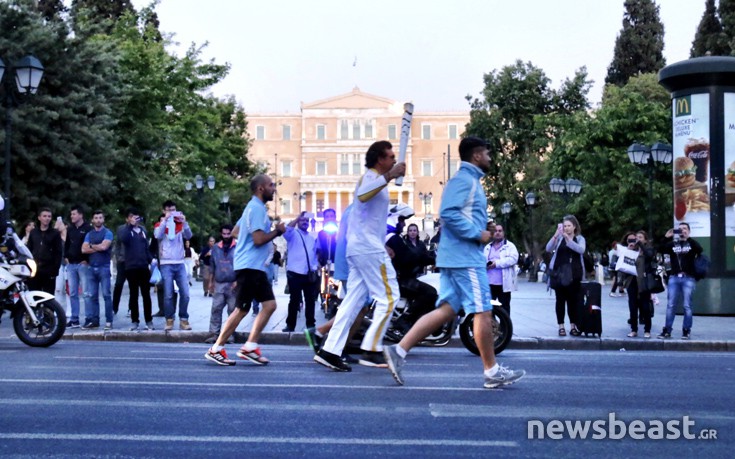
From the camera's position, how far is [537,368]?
37.1ft

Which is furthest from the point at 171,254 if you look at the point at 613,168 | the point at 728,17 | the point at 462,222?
the point at 728,17

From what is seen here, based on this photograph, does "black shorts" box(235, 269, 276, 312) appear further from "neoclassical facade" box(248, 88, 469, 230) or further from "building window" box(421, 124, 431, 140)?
"building window" box(421, 124, 431, 140)

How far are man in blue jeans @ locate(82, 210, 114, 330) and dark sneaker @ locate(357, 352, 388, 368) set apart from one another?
6.70 meters

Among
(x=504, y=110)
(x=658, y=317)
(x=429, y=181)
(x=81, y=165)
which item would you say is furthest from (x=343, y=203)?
(x=658, y=317)

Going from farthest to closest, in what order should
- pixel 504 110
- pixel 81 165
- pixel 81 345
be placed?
pixel 504 110 < pixel 81 165 < pixel 81 345

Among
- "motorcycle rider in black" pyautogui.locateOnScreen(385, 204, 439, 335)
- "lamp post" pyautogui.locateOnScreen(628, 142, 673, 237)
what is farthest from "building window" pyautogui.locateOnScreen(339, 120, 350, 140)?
Result: "motorcycle rider in black" pyautogui.locateOnScreen(385, 204, 439, 335)

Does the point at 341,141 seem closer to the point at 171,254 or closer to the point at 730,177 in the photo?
the point at 730,177

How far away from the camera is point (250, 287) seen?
11.1m

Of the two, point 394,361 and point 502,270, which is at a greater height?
point 502,270

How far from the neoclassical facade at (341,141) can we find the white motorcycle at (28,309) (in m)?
125

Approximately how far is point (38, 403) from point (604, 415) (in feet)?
12.5

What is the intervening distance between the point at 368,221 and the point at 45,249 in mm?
8955

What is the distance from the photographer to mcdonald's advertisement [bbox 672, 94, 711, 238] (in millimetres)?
22078

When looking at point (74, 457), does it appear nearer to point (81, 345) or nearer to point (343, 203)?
point (81, 345)
